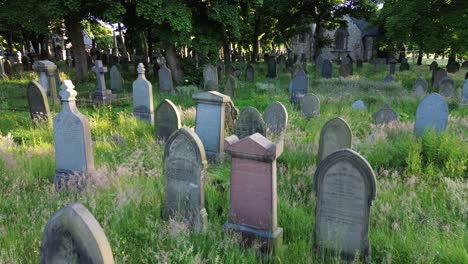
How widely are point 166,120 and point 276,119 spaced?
2.54 meters

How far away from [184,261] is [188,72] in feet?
A: 47.5

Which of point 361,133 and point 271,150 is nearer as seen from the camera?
point 271,150

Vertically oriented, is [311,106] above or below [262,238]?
above

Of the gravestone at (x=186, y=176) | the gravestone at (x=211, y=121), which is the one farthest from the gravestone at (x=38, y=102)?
the gravestone at (x=186, y=176)

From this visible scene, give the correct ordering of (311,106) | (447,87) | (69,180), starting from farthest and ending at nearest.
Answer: (447,87) → (311,106) → (69,180)

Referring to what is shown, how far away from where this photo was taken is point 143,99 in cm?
991

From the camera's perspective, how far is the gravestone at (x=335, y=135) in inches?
233

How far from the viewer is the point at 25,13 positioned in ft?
47.1

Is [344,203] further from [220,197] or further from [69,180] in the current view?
[69,180]

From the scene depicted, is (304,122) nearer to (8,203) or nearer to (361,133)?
(361,133)

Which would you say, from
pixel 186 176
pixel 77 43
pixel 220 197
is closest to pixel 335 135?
pixel 220 197

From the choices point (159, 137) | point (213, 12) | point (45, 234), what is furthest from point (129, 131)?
point (213, 12)

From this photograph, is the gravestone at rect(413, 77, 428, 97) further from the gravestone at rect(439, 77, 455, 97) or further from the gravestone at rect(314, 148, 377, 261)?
the gravestone at rect(314, 148, 377, 261)

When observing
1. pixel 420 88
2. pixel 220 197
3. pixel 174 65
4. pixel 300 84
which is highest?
pixel 174 65
